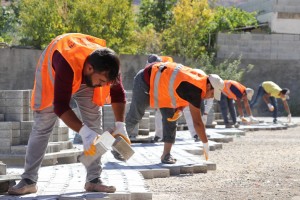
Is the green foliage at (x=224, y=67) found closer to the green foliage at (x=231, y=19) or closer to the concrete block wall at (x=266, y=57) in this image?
the concrete block wall at (x=266, y=57)

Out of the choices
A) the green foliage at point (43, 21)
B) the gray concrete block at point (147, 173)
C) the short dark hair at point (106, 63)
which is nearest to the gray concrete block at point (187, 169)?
the gray concrete block at point (147, 173)

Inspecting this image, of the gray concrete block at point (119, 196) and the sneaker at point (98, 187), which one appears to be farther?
the sneaker at point (98, 187)

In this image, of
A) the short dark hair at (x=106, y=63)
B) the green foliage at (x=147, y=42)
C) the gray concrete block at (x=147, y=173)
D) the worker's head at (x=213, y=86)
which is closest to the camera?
the short dark hair at (x=106, y=63)

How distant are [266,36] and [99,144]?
22342mm

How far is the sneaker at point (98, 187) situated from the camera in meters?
6.58

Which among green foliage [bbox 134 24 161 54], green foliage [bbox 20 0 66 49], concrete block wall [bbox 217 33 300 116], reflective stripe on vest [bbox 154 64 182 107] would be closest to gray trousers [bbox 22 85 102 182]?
reflective stripe on vest [bbox 154 64 182 107]

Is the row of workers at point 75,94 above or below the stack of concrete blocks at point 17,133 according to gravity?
above

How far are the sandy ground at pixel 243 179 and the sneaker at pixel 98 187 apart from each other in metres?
0.93

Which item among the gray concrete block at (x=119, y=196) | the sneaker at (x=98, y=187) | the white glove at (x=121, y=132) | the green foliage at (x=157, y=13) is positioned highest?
the green foliage at (x=157, y=13)

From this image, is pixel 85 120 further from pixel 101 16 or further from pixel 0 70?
pixel 101 16

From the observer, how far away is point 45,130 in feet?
21.4

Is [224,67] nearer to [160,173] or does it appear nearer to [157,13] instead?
[157,13]

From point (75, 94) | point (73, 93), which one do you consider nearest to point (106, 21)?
point (75, 94)

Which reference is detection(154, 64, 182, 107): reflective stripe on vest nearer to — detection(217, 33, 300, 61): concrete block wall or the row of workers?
the row of workers
